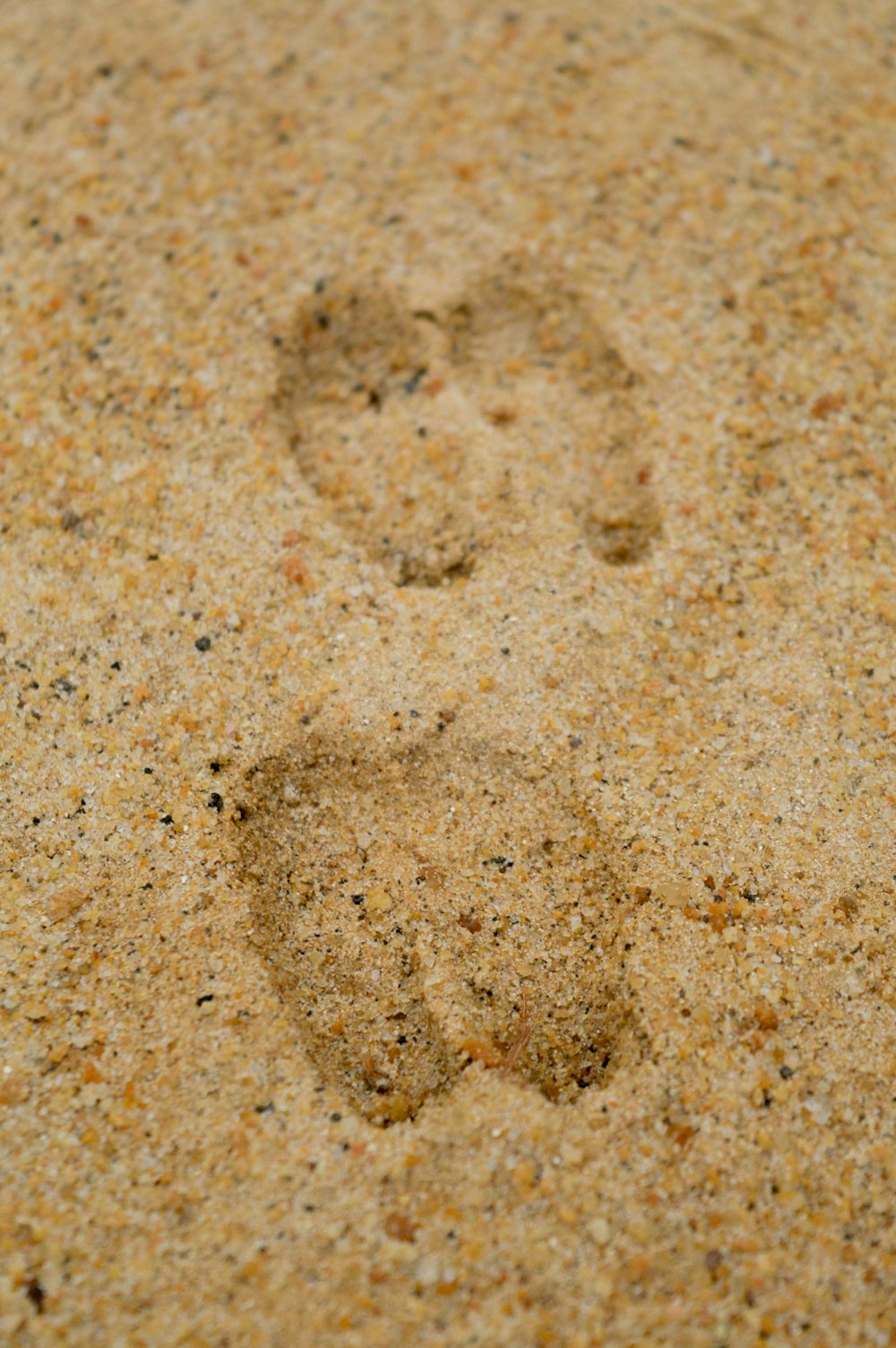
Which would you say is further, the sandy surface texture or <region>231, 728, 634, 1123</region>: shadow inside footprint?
<region>231, 728, 634, 1123</region>: shadow inside footprint

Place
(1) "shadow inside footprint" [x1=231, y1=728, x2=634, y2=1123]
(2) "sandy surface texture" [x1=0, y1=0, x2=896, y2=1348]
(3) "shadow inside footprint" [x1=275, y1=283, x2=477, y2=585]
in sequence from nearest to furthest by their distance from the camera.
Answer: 1. (2) "sandy surface texture" [x1=0, y1=0, x2=896, y2=1348]
2. (1) "shadow inside footprint" [x1=231, y1=728, x2=634, y2=1123]
3. (3) "shadow inside footprint" [x1=275, y1=283, x2=477, y2=585]

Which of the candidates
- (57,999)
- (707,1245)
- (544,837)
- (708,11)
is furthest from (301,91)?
(707,1245)

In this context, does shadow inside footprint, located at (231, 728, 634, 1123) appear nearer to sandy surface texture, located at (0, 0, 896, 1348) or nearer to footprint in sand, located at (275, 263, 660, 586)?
sandy surface texture, located at (0, 0, 896, 1348)

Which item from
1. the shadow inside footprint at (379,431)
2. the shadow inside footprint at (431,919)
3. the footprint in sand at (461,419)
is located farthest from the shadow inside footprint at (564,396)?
the shadow inside footprint at (431,919)

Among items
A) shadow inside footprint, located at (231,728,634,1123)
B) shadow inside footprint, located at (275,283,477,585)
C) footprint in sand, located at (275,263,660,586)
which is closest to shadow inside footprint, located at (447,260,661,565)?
footprint in sand, located at (275,263,660,586)

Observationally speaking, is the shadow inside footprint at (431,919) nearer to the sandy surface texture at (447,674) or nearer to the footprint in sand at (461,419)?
the sandy surface texture at (447,674)

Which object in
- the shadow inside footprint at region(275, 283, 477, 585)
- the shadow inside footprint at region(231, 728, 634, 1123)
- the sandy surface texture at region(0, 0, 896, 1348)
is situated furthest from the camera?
the shadow inside footprint at region(275, 283, 477, 585)
